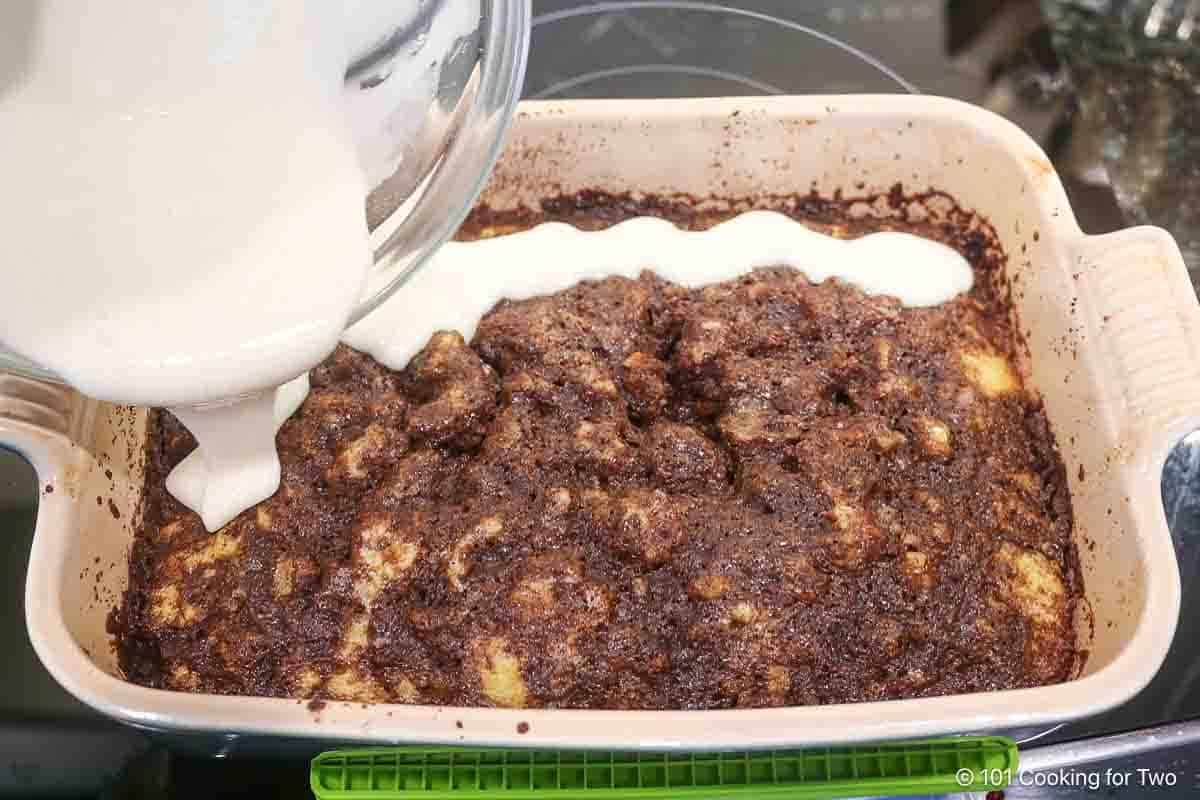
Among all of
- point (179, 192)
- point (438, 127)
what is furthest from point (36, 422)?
point (438, 127)

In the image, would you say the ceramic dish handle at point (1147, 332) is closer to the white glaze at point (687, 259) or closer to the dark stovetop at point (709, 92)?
the white glaze at point (687, 259)

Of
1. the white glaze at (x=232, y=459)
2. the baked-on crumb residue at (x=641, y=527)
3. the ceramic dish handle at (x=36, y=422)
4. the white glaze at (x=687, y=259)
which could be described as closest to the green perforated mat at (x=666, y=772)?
the baked-on crumb residue at (x=641, y=527)

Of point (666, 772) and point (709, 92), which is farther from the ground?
point (709, 92)

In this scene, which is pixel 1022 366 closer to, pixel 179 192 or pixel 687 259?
pixel 687 259

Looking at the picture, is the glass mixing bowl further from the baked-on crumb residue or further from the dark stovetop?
the dark stovetop

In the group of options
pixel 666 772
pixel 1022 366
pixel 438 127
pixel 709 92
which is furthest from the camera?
pixel 709 92

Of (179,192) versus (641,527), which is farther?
(641,527)

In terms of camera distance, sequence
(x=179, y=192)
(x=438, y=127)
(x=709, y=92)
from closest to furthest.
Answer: (x=179, y=192) → (x=438, y=127) → (x=709, y=92)
